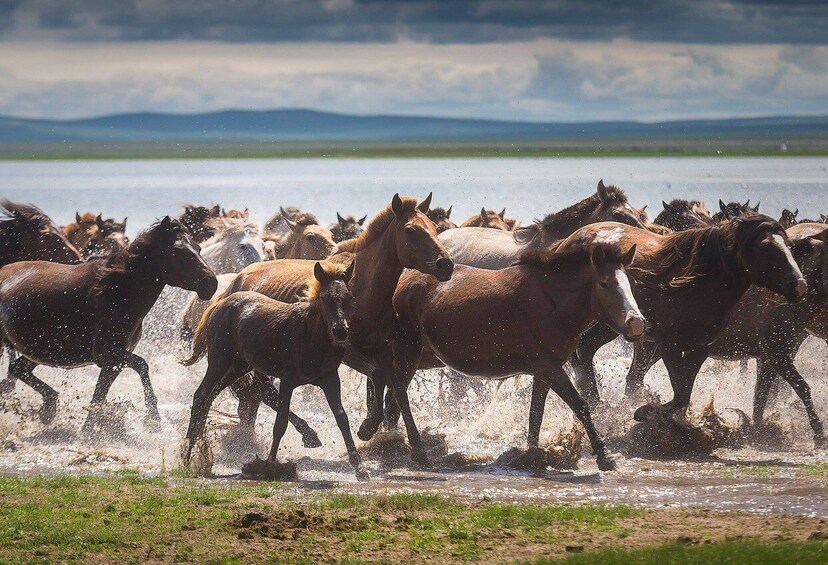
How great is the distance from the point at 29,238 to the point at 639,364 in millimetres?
6800

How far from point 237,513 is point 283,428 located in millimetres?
1675

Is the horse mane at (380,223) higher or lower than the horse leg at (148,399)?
higher

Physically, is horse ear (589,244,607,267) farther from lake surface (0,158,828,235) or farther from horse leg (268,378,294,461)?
lake surface (0,158,828,235)

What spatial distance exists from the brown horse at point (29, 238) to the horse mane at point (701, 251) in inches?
263

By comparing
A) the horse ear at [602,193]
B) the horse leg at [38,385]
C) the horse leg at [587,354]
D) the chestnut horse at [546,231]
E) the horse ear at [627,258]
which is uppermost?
the horse ear at [602,193]

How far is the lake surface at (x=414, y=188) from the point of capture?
168ft

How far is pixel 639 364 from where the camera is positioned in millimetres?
13250

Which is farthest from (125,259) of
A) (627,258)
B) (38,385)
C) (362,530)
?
(362,530)

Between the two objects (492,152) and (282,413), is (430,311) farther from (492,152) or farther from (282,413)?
(492,152)

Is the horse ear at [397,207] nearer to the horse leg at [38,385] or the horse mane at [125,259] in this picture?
the horse mane at [125,259]

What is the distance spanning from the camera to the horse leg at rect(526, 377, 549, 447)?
1137cm

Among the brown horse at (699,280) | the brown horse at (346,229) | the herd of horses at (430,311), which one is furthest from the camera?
the brown horse at (346,229)

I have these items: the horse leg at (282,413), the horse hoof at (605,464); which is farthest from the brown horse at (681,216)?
the horse leg at (282,413)

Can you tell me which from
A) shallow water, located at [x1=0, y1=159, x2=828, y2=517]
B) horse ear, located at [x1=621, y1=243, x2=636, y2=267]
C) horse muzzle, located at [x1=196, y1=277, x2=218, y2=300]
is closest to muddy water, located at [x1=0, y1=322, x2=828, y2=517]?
shallow water, located at [x1=0, y1=159, x2=828, y2=517]
